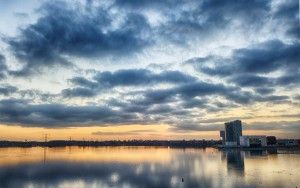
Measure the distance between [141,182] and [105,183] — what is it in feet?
32.5

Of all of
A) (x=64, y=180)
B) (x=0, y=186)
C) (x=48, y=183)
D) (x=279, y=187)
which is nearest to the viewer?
(x=279, y=187)

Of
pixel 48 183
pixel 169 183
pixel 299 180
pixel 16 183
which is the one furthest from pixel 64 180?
pixel 299 180

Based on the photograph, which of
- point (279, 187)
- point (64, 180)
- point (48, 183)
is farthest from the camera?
point (64, 180)

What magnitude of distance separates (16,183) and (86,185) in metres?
21.2

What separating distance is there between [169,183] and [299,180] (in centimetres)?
3522

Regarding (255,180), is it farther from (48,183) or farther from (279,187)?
(48,183)

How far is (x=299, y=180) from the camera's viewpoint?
90.8m

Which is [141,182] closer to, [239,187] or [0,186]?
[239,187]

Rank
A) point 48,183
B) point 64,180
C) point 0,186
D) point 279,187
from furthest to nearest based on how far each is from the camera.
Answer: point 64,180 < point 48,183 < point 0,186 < point 279,187

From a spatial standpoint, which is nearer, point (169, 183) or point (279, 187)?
point (279, 187)

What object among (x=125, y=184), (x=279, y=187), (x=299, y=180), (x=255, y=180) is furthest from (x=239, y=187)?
(x=125, y=184)

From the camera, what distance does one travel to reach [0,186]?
8731 cm

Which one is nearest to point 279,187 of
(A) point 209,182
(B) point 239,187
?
(B) point 239,187

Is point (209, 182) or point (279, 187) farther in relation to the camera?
point (209, 182)
